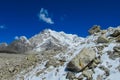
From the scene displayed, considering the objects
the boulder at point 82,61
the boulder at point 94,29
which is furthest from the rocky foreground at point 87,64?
the boulder at point 94,29

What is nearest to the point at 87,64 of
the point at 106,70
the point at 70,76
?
the point at 70,76

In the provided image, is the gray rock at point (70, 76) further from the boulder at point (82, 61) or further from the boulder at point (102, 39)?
the boulder at point (102, 39)

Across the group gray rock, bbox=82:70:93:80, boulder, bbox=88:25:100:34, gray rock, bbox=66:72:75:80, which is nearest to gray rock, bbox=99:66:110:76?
gray rock, bbox=82:70:93:80

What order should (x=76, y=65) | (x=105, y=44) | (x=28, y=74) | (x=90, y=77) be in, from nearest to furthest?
1. (x=90, y=77)
2. (x=76, y=65)
3. (x=105, y=44)
4. (x=28, y=74)

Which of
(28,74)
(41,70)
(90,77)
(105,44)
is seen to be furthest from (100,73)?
(28,74)

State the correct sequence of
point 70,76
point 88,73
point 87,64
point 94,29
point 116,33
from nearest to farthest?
point 88,73 → point 70,76 → point 87,64 → point 116,33 → point 94,29

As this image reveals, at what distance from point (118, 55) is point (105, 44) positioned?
118 inches

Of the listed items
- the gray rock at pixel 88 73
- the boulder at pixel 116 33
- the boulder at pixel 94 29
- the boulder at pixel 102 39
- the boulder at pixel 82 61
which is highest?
the boulder at pixel 94 29

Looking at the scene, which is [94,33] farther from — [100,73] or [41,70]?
[100,73]

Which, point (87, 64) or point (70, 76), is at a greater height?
point (87, 64)

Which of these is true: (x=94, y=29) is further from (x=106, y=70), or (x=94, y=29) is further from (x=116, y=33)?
(x=106, y=70)

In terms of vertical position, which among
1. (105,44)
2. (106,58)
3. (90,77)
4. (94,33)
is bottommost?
(90,77)

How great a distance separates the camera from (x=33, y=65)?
30234mm

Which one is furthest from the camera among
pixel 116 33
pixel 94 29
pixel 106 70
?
pixel 94 29
